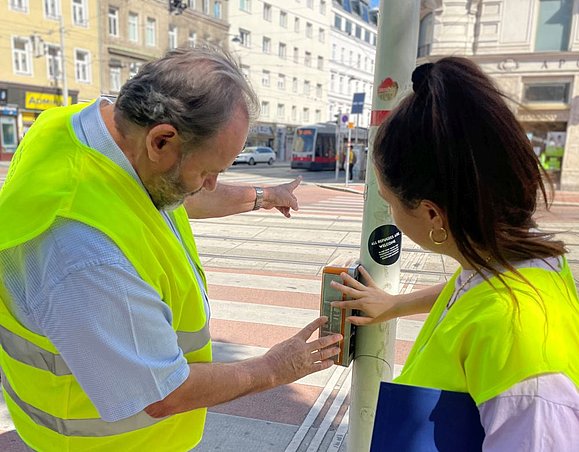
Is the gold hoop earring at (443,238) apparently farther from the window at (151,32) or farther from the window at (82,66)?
the window at (151,32)

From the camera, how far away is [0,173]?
18.1m

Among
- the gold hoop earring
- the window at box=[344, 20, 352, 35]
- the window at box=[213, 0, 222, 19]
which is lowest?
the gold hoop earring

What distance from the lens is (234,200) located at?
240 cm

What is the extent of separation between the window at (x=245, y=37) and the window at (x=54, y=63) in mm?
15634

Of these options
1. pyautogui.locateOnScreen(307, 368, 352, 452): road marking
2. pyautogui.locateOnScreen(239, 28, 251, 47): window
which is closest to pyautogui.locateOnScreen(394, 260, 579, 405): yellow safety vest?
pyautogui.locateOnScreen(307, 368, 352, 452): road marking

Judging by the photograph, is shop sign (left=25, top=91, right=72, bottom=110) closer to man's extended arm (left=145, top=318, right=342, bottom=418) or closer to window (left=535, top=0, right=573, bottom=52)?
window (left=535, top=0, right=573, bottom=52)

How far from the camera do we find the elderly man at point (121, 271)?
1082 mm

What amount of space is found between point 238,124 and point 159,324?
0.56 meters

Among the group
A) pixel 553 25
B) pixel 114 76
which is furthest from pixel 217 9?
pixel 553 25

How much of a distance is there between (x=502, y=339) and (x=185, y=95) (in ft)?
2.91

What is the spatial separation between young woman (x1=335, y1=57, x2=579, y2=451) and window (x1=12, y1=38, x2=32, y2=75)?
90.0ft

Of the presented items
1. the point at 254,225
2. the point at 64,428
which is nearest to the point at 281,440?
the point at 64,428

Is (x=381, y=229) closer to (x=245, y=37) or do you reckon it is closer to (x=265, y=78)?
(x=245, y=37)

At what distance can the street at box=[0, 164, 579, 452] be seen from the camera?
288 centimetres
